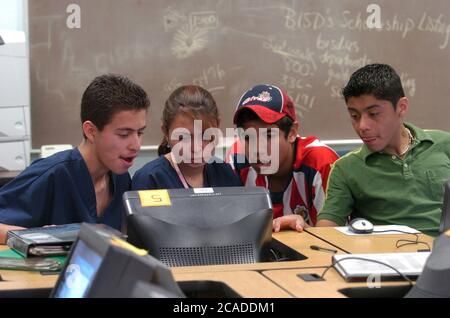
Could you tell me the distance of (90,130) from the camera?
2.25 meters

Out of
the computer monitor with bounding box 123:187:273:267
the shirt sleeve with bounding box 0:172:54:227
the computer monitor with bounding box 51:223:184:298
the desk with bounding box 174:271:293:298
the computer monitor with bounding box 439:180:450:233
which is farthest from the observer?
the shirt sleeve with bounding box 0:172:54:227

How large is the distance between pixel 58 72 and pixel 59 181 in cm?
162

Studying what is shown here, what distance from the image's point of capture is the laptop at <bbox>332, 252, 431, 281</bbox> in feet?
5.20

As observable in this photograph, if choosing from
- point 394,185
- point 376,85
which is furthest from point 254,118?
point 394,185

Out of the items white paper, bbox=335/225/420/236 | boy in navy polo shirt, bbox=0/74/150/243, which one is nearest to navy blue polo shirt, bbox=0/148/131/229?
boy in navy polo shirt, bbox=0/74/150/243

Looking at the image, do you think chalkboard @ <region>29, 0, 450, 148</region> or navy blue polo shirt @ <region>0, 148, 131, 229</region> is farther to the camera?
chalkboard @ <region>29, 0, 450, 148</region>

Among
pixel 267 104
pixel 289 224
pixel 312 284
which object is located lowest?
pixel 289 224

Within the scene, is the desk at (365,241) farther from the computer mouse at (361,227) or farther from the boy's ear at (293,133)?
the boy's ear at (293,133)

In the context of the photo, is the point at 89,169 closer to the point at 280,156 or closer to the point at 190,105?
the point at 190,105

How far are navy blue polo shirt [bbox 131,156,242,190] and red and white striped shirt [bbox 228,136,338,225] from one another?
0.59ft

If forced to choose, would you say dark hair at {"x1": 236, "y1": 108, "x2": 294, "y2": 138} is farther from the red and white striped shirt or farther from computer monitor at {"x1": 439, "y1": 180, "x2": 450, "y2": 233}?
computer monitor at {"x1": 439, "y1": 180, "x2": 450, "y2": 233}

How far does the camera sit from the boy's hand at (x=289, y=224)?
2.22 m

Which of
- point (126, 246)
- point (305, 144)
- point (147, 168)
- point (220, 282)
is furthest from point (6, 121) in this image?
point (126, 246)

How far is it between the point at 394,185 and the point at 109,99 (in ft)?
3.28
